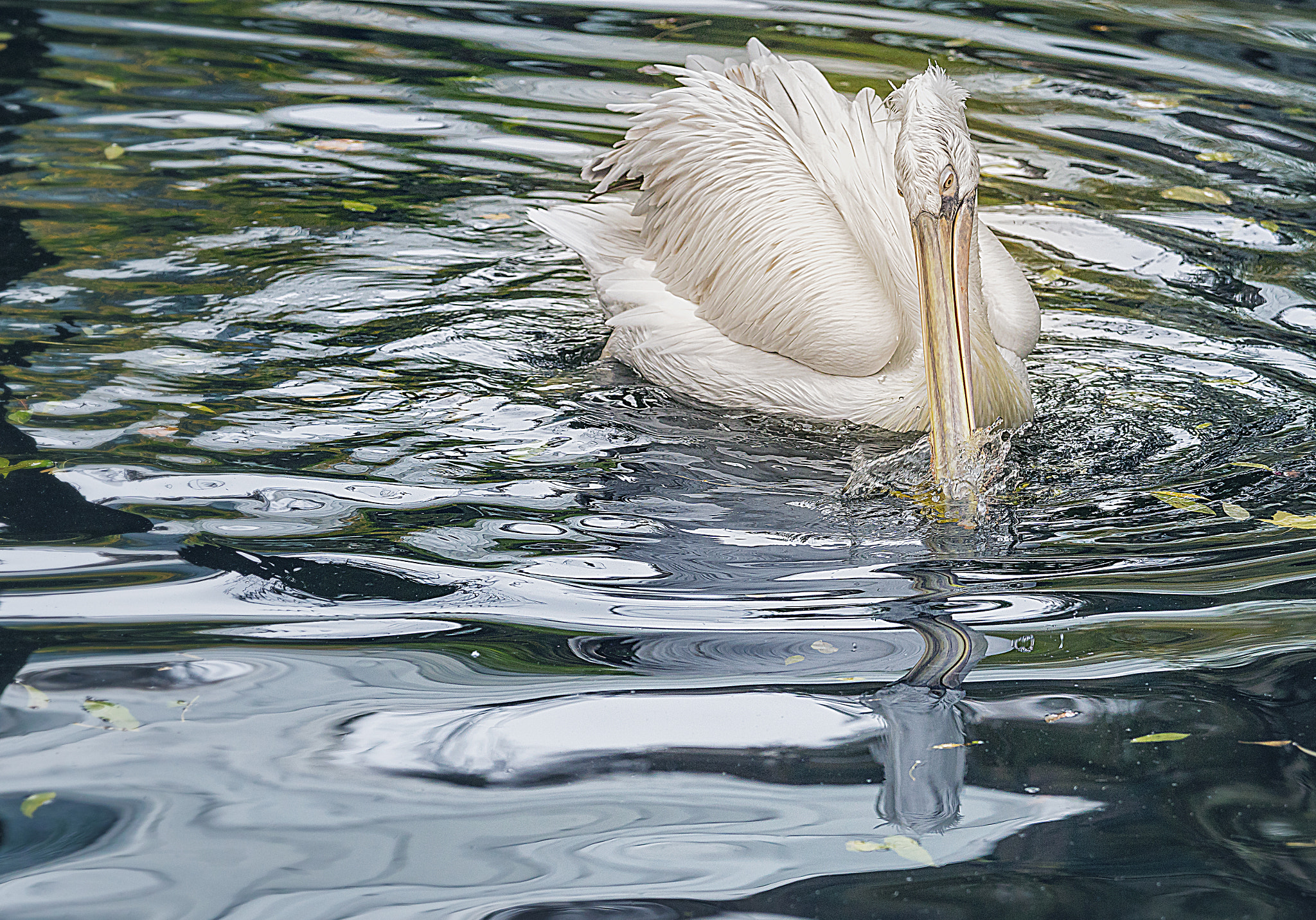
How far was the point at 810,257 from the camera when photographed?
Answer: 4.46 m

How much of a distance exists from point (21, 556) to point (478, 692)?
3.89 feet

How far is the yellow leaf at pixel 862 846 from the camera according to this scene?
247 centimetres

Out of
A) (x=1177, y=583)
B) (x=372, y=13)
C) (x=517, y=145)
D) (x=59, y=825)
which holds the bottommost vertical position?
(x=59, y=825)

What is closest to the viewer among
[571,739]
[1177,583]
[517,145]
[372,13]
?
[571,739]

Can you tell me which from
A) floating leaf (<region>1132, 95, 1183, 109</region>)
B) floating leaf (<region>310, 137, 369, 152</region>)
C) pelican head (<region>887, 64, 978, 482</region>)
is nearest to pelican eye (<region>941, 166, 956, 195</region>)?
pelican head (<region>887, 64, 978, 482</region>)

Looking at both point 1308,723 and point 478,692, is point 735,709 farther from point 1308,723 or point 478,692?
point 1308,723

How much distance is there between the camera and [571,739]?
277cm

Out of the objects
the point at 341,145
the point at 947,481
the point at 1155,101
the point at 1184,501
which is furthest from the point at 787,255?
the point at 1155,101

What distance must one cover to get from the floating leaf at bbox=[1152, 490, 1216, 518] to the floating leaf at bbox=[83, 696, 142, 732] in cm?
247

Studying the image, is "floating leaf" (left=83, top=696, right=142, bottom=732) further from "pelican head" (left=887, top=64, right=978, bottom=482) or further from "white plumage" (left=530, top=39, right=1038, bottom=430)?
"white plumage" (left=530, top=39, right=1038, bottom=430)

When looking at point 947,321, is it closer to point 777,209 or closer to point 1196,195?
point 777,209

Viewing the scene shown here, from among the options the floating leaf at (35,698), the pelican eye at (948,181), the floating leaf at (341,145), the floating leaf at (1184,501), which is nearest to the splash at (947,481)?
the floating leaf at (1184,501)

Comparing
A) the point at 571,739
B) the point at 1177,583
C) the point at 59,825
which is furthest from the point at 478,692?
the point at 1177,583

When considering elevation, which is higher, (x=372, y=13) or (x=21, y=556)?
(x=372, y=13)
